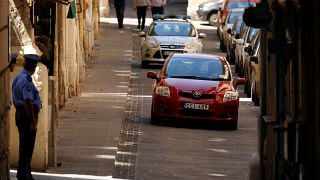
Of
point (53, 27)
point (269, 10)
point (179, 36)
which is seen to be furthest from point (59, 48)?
point (269, 10)

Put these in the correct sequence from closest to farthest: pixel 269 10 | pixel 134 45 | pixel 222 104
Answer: pixel 269 10
pixel 222 104
pixel 134 45

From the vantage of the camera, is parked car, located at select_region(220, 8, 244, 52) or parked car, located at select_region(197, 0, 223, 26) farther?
parked car, located at select_region(197, 0, 223, 26)

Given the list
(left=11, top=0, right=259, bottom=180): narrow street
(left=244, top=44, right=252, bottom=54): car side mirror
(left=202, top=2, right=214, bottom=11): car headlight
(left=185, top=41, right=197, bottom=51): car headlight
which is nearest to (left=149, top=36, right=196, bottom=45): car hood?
(left=185, top=41, right=197, bottom=51): car headlight

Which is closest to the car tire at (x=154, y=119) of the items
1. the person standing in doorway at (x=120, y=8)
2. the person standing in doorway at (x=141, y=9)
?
the person standing in doorway at (x=141, y=9)

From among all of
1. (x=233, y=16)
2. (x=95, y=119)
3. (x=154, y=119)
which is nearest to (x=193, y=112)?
(x=154, y=119)

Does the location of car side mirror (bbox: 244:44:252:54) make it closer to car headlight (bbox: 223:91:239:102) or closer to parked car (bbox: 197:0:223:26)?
car headlight (bbox: 223:91:239:102)

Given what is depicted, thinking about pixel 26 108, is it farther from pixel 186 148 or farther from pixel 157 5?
pixel 157 5

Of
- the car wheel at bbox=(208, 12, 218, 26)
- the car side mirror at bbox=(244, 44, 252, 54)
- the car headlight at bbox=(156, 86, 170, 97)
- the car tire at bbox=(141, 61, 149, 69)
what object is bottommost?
the car wheel at bbox=(208, 12, 218, 26)

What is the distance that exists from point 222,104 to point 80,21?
36.1 ft

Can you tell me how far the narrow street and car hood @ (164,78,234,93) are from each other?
0.85m

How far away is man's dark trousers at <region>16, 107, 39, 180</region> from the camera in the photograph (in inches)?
708

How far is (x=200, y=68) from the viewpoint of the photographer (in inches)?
1125

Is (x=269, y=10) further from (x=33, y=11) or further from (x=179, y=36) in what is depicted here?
(x=179, y=36)

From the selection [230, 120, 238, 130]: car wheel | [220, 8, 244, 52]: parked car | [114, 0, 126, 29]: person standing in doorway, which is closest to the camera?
[230, 120, 238, 130]: car wheel
